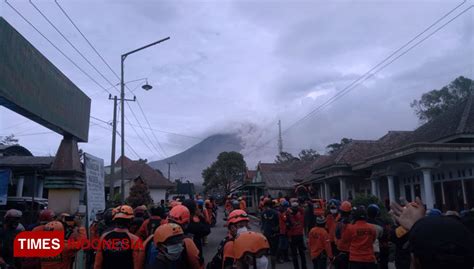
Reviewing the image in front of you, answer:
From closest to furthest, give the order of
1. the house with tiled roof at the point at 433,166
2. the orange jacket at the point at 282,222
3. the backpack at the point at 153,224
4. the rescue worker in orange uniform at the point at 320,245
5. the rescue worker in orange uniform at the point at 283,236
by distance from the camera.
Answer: the backpack at the point at 153,224, the rescue worker in orange uniform at the point at 320,245, the orange jacket at the point at 282,222, the rescue worker in orange uniform at the point at 283,236, the house with tiled roof at the point at 433,166

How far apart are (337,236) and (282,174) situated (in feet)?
92.4

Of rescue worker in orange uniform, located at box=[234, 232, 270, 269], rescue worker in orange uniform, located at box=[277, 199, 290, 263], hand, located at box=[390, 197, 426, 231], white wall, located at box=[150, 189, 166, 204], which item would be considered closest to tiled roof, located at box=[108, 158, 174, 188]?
→ white wall, located at box=[150, 189, 166, 204]

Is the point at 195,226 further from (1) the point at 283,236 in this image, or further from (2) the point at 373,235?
(1) the point at 283,236

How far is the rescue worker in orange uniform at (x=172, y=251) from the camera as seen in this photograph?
375 centimetres

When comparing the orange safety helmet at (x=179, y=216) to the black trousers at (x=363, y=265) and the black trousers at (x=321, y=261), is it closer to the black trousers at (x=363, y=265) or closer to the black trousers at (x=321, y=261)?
the black trousers at (x=363, y=265)

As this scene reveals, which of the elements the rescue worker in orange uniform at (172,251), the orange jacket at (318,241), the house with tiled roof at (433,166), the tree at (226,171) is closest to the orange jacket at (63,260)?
the rescue worker in orange uniform at (172,251)

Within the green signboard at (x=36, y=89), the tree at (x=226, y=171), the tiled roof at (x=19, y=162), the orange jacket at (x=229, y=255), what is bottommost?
the orange jacket at (x=229, y=255)

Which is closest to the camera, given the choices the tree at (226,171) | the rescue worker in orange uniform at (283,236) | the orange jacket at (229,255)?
the orange jacket at (229,255)

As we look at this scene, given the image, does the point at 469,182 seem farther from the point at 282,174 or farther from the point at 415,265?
the point at 282,174

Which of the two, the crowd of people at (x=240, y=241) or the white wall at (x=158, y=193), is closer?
the crowd of people at (x=240, y=241)

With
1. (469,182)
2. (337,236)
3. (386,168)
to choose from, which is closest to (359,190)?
(386,168)

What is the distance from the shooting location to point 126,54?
16.3 meters

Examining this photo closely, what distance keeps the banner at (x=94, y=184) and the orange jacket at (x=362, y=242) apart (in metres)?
4.73

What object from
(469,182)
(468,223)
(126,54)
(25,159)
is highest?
(126,54)
